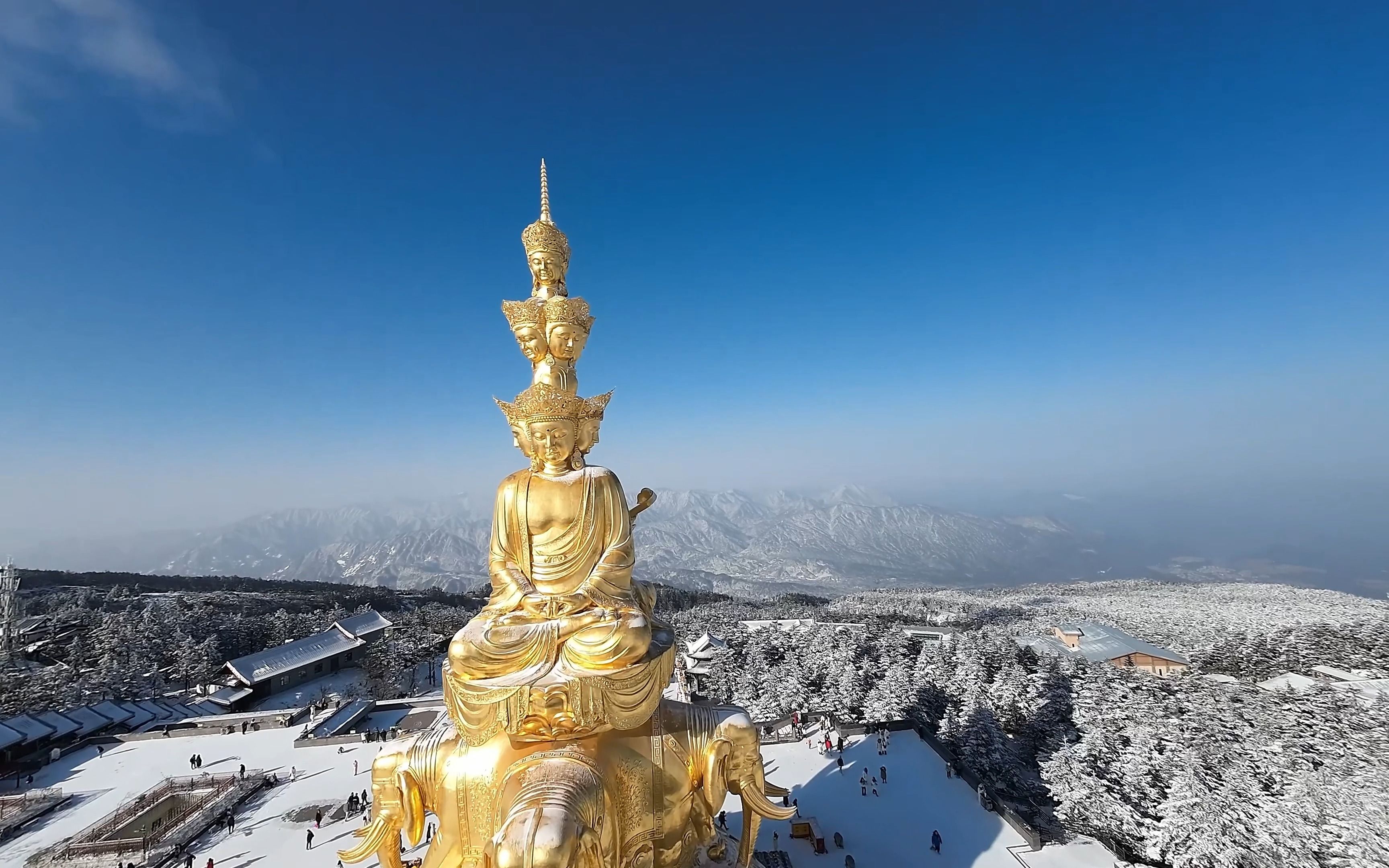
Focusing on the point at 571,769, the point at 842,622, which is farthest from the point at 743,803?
the point at 842,622

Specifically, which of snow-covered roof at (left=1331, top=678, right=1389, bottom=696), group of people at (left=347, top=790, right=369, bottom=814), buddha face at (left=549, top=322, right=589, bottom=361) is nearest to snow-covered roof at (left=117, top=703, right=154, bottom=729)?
group of people at (left=347, top=790, right=369, bottom=814)

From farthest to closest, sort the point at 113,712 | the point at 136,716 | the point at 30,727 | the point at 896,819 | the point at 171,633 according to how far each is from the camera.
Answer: the point at 171,633, the point at 136,716, the point at 113,712, the point at 30,727, the point at 896,819

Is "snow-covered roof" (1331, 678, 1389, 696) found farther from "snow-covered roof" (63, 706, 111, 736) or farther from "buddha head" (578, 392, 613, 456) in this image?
"snow-covered roof" (63, 706, 111, 736)

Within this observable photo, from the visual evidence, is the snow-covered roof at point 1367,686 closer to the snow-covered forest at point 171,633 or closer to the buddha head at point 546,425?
the buddha head at point 546,425

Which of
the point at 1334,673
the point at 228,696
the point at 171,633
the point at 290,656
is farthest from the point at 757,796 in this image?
the point at 171,633

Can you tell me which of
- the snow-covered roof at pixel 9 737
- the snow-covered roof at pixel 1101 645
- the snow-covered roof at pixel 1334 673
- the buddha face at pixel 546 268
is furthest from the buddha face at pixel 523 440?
the snow-covered roof at pixel 1334 673

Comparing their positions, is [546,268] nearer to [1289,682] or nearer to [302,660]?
[302,660]

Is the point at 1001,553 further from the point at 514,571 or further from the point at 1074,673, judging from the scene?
the point at 514,571
